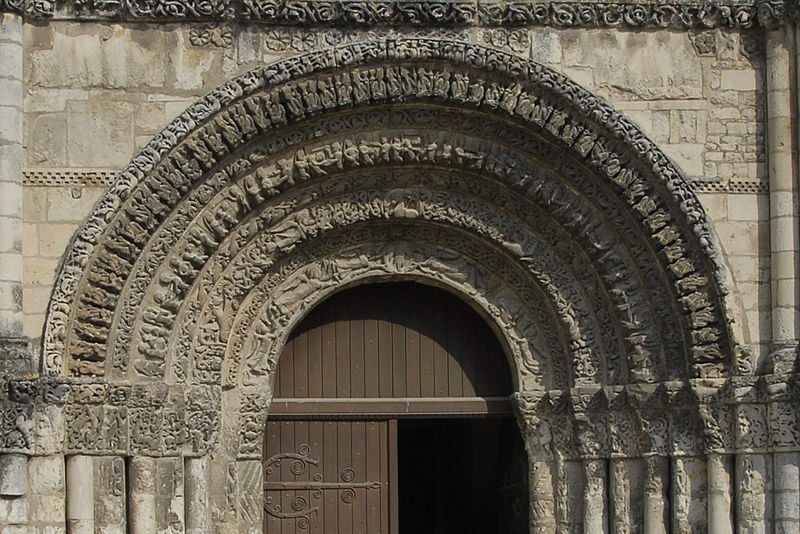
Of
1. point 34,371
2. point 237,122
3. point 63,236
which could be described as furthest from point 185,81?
point 34,371

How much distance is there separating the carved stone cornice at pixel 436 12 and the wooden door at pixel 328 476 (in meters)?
2.64

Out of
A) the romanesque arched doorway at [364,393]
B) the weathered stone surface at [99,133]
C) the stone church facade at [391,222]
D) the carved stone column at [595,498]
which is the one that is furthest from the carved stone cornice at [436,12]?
the carved stone column at [595,498]

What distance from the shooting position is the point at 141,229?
352 inches

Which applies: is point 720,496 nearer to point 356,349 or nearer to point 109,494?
point 356,349

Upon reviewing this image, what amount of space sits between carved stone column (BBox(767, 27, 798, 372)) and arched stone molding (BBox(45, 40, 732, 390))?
34 centimetres

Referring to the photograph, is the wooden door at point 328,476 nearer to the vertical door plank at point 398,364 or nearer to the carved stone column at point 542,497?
the vertical door plank at point 398,364

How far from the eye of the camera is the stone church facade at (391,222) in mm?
8859

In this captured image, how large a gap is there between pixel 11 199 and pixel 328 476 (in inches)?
109

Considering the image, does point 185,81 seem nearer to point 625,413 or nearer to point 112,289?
point 112,289

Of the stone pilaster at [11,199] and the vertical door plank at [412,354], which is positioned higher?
the stone pilaster at [11,199]

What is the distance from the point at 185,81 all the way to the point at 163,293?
1.28 meters

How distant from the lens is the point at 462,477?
40.2 ft

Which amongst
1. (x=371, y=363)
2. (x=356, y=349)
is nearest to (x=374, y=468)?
(x=371, y=363)

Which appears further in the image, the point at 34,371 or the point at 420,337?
the point at 420,337
